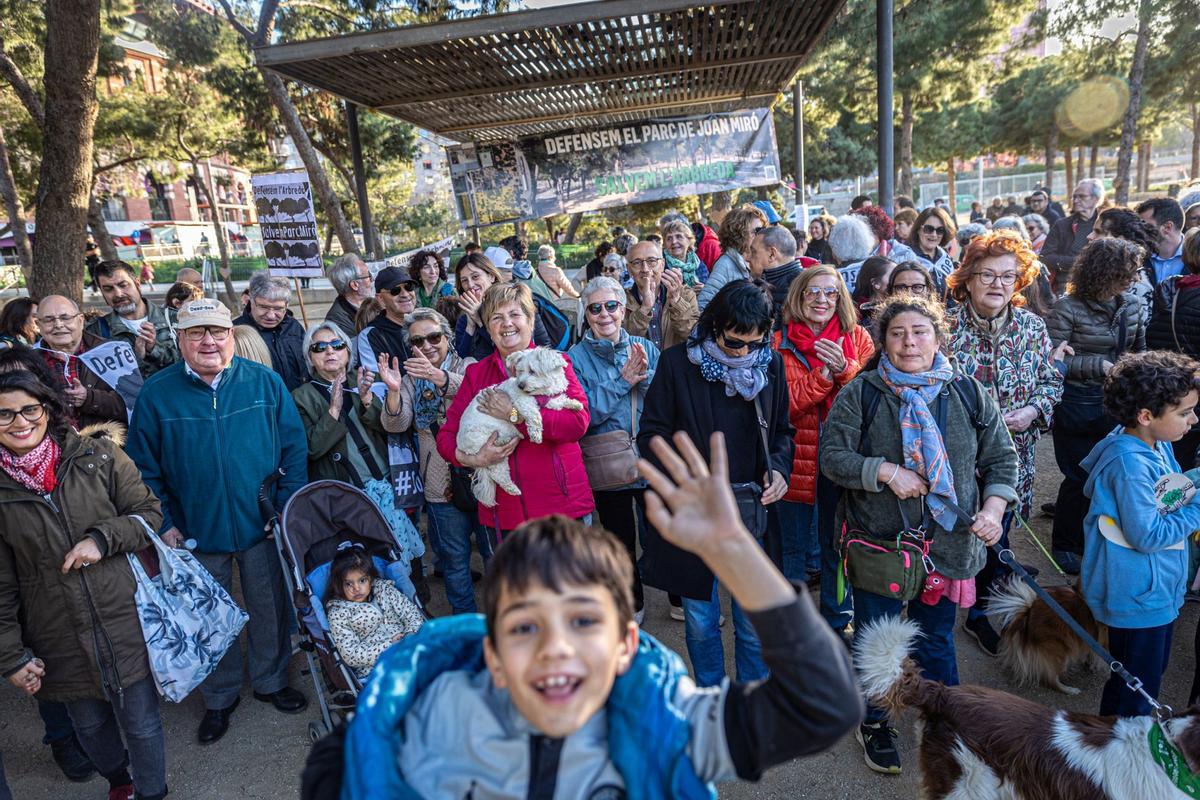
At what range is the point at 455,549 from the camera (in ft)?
14.0

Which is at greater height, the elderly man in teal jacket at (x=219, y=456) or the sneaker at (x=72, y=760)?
the elderly man in teal jacket at (x=219, y=456)

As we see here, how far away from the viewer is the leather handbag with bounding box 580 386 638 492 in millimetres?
3811

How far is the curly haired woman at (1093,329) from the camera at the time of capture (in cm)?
405

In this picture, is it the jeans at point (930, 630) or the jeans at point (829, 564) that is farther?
the jeans at point (829, 564)

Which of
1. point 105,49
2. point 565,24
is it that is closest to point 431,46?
point 565,24

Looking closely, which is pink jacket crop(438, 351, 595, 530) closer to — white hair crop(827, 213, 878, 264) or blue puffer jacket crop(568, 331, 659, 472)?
blue puffer jacket crop(568, 331, 659, 472)

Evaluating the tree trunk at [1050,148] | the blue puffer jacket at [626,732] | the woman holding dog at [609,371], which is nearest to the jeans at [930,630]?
the woman holding dog at [609,371]

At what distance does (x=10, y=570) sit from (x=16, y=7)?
14.2 meters

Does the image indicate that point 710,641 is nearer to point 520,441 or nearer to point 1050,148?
point 520,441

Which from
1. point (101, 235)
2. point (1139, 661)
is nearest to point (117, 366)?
point (1139, 661)

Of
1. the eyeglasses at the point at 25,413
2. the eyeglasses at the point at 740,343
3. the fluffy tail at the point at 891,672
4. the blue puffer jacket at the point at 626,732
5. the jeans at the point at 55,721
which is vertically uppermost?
the eyeglasses at the point at 25,413

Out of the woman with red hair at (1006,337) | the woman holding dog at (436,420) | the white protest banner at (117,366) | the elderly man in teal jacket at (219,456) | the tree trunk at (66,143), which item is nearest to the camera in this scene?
the elderly man in teal jacket at (219,456)

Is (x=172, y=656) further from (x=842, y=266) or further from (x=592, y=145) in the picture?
(x=592, y=145)

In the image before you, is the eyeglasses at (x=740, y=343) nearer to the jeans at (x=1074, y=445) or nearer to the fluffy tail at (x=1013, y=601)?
the fluffy tail at (x=1013, y=601)
